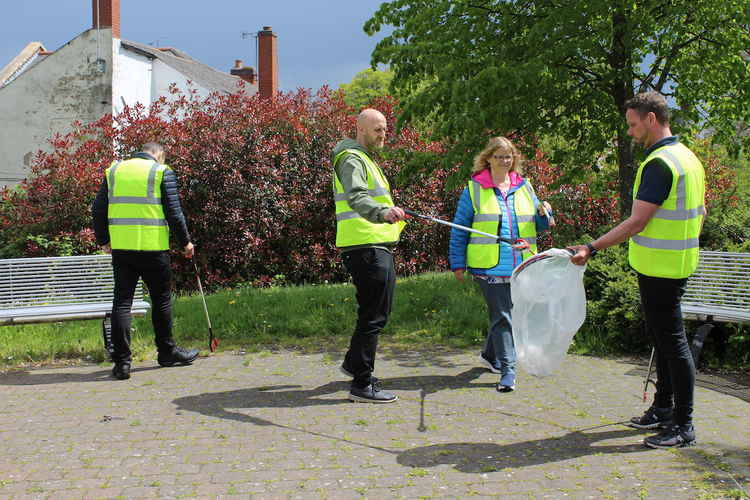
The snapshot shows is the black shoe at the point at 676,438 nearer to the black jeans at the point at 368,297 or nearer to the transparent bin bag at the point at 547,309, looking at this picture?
the transparent bin bag at the point at 547,309

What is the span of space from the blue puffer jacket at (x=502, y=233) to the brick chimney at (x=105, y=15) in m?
22.8

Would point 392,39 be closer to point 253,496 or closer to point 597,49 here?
point 597,49

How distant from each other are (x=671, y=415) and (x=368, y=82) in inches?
1988

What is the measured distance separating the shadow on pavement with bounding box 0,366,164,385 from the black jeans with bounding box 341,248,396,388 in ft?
7.08

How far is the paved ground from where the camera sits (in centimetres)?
384

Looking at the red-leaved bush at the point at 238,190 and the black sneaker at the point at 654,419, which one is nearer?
the black sneaker at the point at 654,419

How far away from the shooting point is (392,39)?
33.4ft

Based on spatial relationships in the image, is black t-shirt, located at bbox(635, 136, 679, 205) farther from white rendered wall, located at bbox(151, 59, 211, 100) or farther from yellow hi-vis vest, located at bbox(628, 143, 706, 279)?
white rendered wall, located at bbox(151, 59, 211, 100)

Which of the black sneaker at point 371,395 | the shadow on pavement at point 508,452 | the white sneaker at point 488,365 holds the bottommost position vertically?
the shadow on pavement at point 508,452

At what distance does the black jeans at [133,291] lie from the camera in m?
6.29

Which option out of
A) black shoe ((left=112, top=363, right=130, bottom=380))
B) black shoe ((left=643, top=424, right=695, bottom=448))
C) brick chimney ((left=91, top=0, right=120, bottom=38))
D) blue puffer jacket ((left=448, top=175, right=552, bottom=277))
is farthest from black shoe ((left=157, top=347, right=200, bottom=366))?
brick chimney ((left=91, top=0, right=120, bottom=38))

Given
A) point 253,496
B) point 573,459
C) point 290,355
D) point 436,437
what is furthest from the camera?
point 290,355

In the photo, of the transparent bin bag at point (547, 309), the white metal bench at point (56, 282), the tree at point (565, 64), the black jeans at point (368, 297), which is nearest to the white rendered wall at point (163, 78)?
the tree at point (565, 64)

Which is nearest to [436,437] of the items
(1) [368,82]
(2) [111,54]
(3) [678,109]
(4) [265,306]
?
(4) [265,306]
